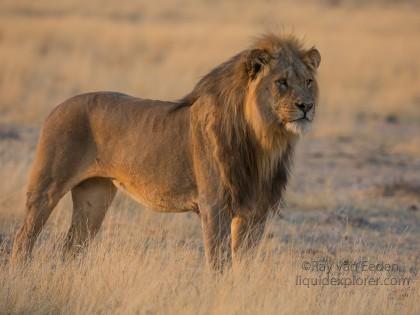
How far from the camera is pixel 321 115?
1642cm

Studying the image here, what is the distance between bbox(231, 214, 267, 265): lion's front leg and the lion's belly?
12.9 inches

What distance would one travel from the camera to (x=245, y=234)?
19.8 feet

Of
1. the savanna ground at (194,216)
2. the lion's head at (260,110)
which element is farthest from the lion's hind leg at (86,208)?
the lion's head at (260,110)

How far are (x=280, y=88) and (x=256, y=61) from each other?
25 cm

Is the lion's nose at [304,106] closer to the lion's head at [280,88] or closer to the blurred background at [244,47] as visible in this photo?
the lion's head at [280,88]

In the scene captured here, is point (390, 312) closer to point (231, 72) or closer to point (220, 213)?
point (220, 213)

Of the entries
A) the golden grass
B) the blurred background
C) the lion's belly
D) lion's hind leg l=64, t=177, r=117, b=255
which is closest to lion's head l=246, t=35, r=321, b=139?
the blurred background

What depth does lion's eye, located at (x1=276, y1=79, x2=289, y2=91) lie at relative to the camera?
5766mm

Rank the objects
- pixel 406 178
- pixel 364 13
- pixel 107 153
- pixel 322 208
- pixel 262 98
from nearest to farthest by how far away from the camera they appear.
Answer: pixel 262 98, pixel 107 153, pixel 322 208, pixel 406 178, pixel 364 13

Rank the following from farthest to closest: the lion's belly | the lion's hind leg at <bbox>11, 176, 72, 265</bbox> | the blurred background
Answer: the blurred background
the lion's hind leg at <bbox>11, 176, 72, 265</bbox>
the lion's belly

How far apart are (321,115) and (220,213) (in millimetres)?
10820

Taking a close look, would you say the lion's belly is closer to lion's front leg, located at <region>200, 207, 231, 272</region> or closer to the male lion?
the male lion

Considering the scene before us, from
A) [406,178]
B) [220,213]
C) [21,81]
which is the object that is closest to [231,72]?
[220,213]

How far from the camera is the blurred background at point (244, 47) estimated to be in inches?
406
